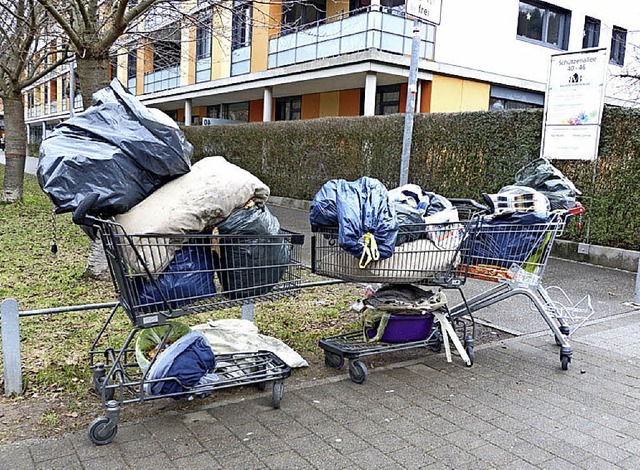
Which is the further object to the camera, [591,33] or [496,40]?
[591,33]

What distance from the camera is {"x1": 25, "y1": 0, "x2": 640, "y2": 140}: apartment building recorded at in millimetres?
16406

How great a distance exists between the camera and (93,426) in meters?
3.04

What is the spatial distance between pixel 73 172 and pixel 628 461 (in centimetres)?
327

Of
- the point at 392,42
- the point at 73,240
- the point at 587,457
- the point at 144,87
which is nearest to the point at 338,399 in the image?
the point at 587,457

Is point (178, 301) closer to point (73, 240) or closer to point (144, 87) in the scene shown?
point (73, 240)

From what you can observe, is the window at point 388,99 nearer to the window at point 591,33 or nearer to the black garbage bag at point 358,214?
the window at point 591,33

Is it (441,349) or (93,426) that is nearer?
(93,426)

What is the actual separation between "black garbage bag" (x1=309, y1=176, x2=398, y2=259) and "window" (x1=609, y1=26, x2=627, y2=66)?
22834mm

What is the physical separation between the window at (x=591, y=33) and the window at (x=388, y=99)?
8276 mm

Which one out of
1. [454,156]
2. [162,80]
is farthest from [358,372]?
[162,80]

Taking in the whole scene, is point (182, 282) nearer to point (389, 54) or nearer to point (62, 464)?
→ point (62, 464)

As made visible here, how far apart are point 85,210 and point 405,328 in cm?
242

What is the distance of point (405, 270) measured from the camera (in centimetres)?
404

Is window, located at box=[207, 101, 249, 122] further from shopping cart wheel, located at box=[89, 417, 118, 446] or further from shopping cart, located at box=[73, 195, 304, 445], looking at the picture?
shopping cart wheel, located at box=[89, 417, 118, 446]
